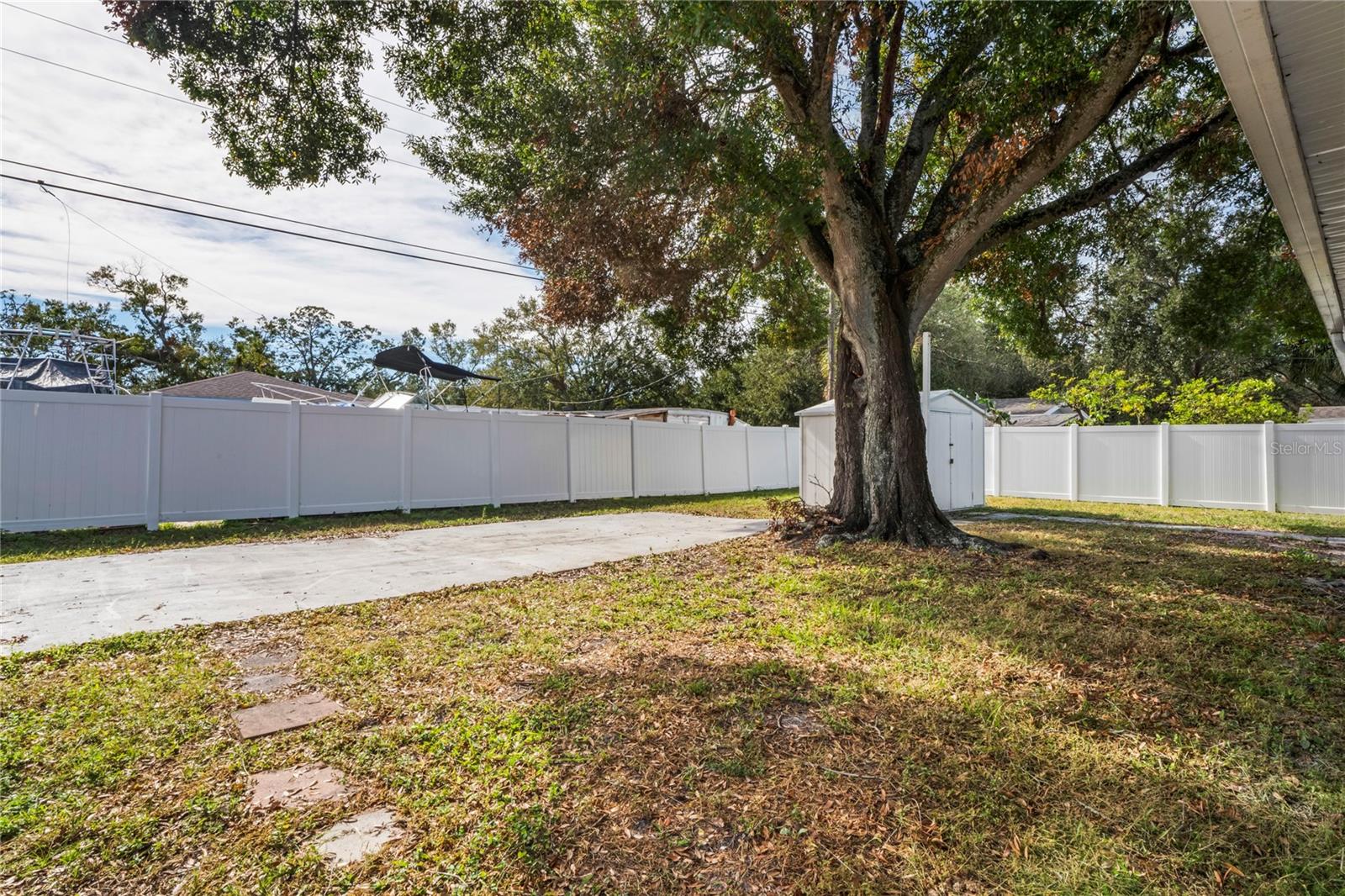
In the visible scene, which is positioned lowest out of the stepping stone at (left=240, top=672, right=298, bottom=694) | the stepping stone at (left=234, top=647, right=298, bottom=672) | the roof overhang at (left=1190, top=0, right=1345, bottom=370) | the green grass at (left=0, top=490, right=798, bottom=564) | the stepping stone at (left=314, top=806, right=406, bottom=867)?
the stepping stone at (left=314, top=806, right=406, bottom=867)

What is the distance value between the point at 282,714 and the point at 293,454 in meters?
7.44

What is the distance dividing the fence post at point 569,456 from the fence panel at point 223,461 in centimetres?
455

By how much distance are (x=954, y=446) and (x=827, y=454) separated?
8.15 ft

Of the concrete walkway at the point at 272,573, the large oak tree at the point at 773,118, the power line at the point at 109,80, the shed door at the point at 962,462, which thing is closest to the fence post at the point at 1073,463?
the shed door at the point at 962,462

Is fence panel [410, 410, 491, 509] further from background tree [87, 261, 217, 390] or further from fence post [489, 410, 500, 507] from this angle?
background tree [87, 261, 217, 390]

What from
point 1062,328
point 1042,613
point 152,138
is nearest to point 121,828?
point 1042,613

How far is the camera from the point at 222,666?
303 cm

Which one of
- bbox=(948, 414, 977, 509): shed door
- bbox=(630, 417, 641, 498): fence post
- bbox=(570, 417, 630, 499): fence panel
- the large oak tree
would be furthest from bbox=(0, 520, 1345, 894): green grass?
bbox=(630, 417, 641, 498): fence post

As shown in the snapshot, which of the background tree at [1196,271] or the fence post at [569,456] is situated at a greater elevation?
the background tree at [1196,271]

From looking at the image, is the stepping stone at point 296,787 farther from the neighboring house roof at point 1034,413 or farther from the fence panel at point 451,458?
the neighboring house roof at point 1034,413

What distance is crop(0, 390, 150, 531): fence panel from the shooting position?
684cm

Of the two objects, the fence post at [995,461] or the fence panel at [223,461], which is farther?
the fence post at [995,461]

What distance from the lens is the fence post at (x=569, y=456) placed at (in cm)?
1170

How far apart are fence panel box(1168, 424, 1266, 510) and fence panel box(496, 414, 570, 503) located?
1093 cm
